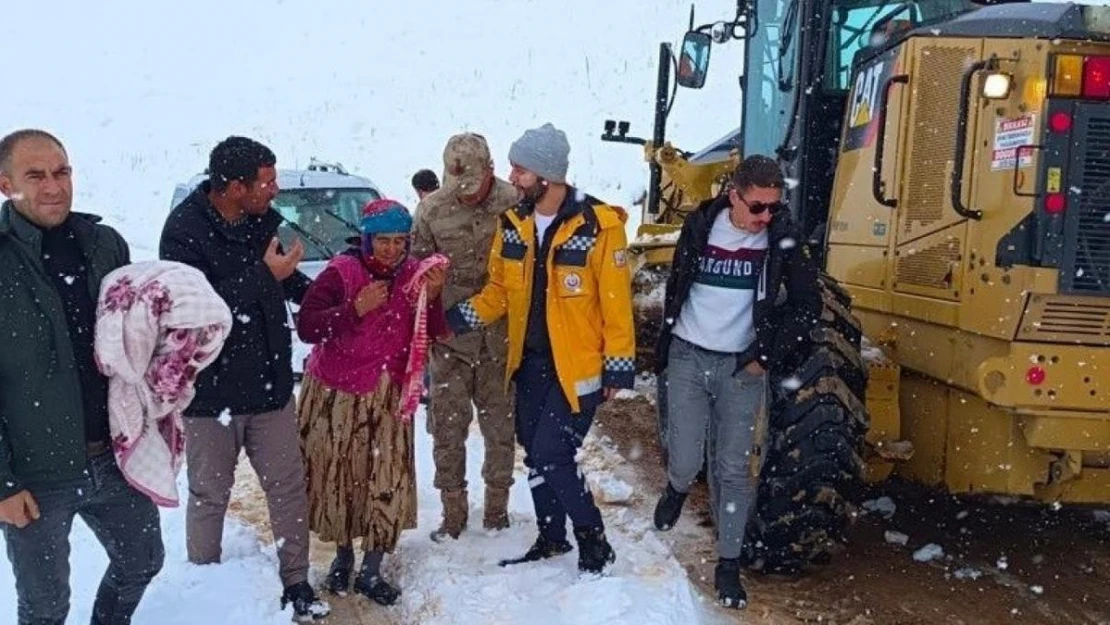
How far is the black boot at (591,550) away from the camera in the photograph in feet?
13.5

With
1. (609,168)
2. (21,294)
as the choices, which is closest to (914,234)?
(21,294)

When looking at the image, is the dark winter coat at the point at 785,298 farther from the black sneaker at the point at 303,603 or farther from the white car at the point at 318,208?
Result: the white car at the point at 318,208

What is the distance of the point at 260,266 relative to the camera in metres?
3.69

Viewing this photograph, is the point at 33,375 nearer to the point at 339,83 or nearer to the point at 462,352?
the point at 462,352

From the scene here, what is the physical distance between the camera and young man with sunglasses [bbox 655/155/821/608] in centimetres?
395

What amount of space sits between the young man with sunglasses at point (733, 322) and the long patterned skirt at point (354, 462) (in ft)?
3.74

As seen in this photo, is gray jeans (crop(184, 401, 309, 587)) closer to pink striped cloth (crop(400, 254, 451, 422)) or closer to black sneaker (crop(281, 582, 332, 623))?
black sneaker (crop(281, 582, 332, 623))

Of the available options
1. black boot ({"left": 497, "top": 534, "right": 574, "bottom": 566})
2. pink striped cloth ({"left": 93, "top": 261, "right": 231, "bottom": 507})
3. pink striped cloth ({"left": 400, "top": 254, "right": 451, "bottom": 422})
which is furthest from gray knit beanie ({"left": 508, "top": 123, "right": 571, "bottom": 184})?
black boot ({"left": 497, "top": 534, "right": 574, "bottom": 566})

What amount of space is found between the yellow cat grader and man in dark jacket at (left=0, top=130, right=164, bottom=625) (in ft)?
8.54

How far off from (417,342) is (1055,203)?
8.04 feet

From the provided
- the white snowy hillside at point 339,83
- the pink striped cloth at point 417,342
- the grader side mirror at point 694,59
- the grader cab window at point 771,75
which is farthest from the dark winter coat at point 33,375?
the white snowy hillside at point 339,83

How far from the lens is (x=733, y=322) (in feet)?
13.3

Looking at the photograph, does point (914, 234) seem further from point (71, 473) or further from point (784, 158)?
point (71, 473)

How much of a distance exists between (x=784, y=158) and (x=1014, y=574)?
2.53 m
